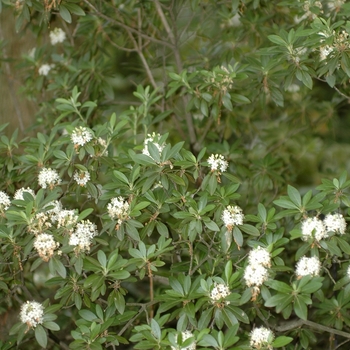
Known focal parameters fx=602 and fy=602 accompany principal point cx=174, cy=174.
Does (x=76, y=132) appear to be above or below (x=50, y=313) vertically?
above

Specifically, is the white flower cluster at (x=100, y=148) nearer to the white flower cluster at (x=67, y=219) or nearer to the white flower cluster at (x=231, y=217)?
the white flower cluster at (x=67, y=219)

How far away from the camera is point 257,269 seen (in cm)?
198

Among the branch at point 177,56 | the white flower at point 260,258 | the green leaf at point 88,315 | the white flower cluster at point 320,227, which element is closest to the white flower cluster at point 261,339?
the white flower at point 260,258

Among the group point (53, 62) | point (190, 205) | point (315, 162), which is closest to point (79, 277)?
point (190, 205)

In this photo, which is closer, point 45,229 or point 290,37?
point 45,229

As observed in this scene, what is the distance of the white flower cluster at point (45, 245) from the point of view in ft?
6.94

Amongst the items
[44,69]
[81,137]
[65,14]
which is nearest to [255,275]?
[81,137]

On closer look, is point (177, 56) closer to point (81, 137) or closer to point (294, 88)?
point (294, 88)

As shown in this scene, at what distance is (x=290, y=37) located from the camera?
8.02 ft

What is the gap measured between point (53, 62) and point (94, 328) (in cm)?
227

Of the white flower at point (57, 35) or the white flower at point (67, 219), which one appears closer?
the white flower at point (67, 219)

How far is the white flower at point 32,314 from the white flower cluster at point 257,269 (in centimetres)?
78

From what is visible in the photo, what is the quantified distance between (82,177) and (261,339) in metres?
0.96

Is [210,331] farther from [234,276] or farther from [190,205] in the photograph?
[190,205]
